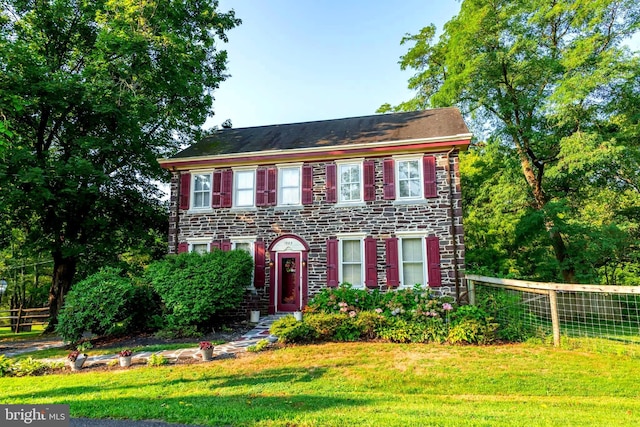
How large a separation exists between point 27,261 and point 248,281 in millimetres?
18812

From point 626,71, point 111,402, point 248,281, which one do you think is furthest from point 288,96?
point 626,71

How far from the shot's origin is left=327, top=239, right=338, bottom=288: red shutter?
10766 mm

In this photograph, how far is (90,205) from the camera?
13.0 meters

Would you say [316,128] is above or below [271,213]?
above

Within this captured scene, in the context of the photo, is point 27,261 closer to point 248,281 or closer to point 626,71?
point 248,281

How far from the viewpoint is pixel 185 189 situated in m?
12.3

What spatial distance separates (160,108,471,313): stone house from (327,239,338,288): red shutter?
0.11 feet

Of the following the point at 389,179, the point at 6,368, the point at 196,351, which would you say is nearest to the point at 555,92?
the point at 389,179

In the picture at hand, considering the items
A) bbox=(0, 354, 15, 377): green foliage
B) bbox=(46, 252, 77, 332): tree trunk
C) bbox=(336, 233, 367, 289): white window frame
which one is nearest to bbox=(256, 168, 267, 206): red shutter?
bbox=(336, 233, 367, 289): white window frame

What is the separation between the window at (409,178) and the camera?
35.2 feet

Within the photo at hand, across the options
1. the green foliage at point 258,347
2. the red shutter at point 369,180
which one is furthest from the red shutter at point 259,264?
the red shutter at point 369,180

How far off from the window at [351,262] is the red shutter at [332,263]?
0.17m

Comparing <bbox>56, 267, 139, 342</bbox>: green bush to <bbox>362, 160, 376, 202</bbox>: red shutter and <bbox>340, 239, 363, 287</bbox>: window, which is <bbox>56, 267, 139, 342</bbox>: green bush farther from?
<bbox>362, 160, 376, 202</bbox>: red shutter

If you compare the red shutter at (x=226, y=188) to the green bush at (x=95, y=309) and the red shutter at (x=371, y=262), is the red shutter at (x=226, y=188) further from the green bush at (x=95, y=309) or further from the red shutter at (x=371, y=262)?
the red shutter at (x=371, y=262)
